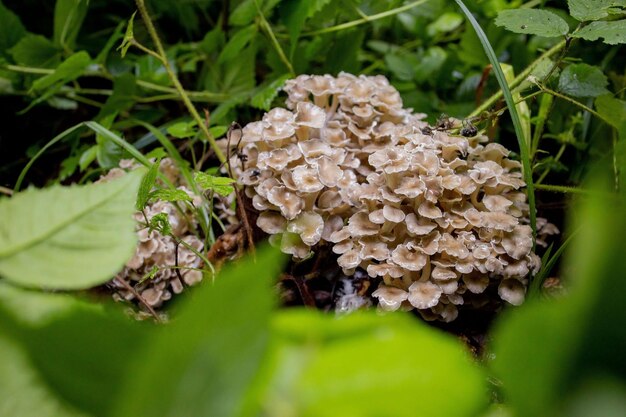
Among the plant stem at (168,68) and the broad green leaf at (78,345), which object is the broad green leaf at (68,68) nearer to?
the plant stem at (168,68)

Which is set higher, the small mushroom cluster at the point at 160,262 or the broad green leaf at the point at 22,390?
the broad green leaf at the point at 22,390

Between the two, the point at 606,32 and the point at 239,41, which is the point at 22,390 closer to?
the point at 606,32

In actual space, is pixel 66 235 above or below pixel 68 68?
above

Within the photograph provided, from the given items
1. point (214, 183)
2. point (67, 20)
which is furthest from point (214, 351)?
point (67, 20)

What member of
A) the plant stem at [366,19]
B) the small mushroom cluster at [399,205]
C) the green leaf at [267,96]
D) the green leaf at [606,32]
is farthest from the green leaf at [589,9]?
the green leaf at [267,96]

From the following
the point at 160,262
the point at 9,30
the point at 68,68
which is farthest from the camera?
the point at 9,30

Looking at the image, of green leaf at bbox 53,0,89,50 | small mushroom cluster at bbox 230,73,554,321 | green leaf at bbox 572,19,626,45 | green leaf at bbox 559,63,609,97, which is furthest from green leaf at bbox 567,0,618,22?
green leaf at bbox 53,0,89,50

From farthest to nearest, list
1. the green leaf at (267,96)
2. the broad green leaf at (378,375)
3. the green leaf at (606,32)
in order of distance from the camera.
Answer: the green leaf at (267,96) → the green leaf at (606,32) → the broad green leaf at (378,375)
